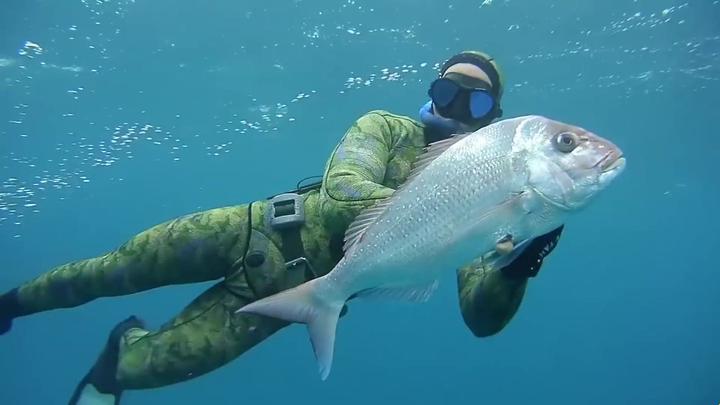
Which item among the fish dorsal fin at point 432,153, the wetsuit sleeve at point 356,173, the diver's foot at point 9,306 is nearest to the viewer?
the fish dorsal fin at point 432,153

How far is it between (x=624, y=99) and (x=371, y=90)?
30.3ft

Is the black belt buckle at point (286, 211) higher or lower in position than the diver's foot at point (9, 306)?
higher

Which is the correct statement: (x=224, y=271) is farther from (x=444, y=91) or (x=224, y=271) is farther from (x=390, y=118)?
(x=444, y=91)

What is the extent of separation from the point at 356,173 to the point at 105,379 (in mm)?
3007

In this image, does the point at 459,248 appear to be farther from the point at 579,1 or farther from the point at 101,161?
the point at 101,161

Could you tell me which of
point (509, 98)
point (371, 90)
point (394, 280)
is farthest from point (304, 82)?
point (394, 280)

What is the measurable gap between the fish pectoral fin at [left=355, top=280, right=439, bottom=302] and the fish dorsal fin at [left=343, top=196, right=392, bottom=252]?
26cm

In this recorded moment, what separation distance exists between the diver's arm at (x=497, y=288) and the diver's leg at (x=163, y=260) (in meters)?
1.58

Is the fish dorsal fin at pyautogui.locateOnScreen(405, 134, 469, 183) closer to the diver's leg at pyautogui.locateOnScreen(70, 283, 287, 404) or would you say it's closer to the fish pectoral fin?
the fish pectoral fin

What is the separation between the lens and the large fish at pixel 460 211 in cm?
→ 211

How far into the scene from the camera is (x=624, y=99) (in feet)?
67.8

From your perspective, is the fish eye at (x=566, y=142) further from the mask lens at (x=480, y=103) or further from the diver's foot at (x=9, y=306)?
the diver's foot at (x=9, y=306)

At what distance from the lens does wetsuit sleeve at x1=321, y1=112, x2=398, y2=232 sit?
3070 mm

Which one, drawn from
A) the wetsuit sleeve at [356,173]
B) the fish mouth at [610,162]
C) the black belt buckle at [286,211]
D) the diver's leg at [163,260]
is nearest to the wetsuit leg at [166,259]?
the diver's leg at [163,260]
